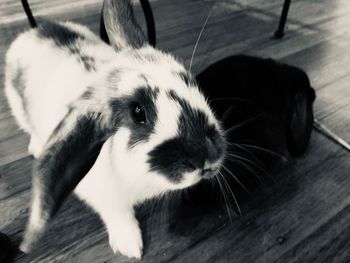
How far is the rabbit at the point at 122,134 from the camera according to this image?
31.7 inches

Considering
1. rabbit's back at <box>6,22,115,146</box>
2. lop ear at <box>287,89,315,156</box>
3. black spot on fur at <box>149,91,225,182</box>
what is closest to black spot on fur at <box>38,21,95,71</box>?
rabbit's back at <box>6,22,115,146</box>

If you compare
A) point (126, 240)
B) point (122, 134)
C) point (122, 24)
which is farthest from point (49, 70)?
point (126, 240)

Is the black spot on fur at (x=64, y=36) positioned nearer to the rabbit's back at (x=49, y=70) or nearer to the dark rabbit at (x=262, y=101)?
the rabbit's back at (x=49, y=70)

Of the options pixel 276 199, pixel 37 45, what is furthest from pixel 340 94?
pixel 37 45

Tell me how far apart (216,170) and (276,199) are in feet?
1.92

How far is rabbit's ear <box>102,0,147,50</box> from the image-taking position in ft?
3.68

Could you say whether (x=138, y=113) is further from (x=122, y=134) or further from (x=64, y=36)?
(x=64, y=36)

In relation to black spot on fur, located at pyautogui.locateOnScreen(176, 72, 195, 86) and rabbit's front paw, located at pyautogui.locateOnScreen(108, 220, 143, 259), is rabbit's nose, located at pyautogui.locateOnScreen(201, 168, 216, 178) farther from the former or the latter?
rabbit's front paw, located at pyautogui.locateOnScreen(108, 220, 143, 259)

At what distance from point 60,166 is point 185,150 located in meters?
0.31

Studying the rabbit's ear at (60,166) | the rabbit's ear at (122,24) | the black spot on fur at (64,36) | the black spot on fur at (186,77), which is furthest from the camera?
the black spot on fur at (64,36)

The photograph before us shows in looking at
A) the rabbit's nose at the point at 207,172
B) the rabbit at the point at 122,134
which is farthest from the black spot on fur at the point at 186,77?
the rabbit's nose at the point at 207,172

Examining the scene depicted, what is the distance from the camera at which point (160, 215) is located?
4.25ft

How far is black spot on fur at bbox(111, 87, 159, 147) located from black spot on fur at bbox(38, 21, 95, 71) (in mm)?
452

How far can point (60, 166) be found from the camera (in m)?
0.79
